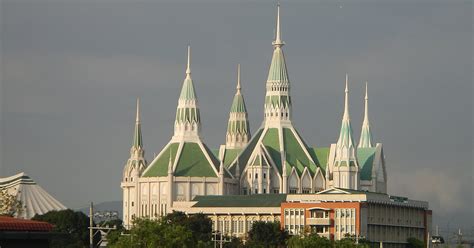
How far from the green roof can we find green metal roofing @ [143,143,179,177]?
1.52 meters

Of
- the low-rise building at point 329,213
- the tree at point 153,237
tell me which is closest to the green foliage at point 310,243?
the tree at point 153,237

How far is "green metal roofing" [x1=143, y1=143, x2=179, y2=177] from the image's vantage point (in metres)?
196

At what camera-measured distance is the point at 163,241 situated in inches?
3836

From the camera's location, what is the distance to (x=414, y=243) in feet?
579

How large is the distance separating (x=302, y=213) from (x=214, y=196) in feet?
64.3

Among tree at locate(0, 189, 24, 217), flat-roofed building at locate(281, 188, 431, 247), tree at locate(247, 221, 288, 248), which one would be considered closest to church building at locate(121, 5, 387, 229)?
flat-roofed building at locate(281, 188, 431, 247)

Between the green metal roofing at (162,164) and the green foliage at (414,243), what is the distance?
35.9m

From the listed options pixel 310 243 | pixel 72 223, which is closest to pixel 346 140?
pixel 72 223

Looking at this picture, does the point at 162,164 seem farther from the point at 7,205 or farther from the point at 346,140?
the point at 7,205

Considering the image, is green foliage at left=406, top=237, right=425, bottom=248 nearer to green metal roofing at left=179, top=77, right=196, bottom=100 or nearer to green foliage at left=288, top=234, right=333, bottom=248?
green metal roofing at left=179, top=77, right=196, bottom=100

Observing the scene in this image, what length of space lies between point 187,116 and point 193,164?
6977 millimetres

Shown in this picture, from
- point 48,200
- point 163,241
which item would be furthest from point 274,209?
point 163,241

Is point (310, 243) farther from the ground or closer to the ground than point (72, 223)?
closer to the ground

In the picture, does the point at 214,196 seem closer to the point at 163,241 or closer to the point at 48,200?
the point at 48,200
